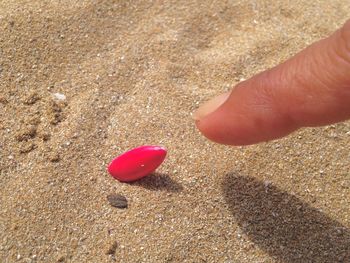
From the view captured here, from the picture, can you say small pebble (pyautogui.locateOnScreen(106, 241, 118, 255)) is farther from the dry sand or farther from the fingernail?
the fingernail

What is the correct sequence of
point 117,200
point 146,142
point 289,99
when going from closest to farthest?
point 289,99, point 117,200, point 146,142

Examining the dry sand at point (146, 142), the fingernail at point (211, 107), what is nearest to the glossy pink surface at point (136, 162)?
the dry sand at point (146, 142)

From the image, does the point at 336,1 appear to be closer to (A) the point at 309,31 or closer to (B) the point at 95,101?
(A) the point at 309,31

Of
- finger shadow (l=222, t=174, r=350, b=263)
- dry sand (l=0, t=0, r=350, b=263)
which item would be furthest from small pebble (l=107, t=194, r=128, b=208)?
finger shadow (l=222, t=174, r=350, b=263)

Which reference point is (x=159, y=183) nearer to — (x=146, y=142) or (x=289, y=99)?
(x=146, y=142)

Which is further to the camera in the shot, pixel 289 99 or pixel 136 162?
pixel 136 162

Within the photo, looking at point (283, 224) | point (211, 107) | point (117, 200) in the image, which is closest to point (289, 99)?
point (211, 107)

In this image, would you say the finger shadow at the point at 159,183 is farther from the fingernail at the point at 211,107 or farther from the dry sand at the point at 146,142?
the fingernail at the point at 211,107

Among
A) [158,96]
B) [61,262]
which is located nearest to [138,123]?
[158,96]
